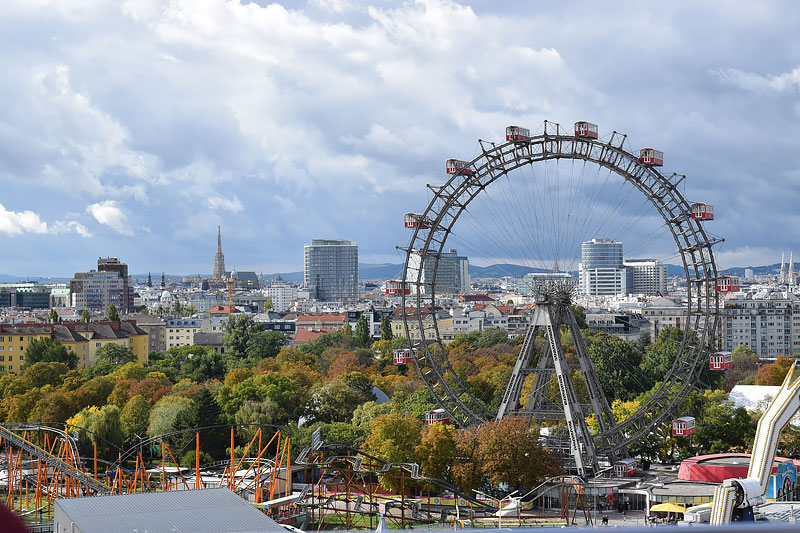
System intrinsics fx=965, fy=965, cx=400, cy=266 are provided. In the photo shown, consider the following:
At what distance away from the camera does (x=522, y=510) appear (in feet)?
155

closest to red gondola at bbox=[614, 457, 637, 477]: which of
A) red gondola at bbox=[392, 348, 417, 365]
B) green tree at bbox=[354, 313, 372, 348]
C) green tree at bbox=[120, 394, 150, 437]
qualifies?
red gondola at bbox=[392, 348, 417, 365]

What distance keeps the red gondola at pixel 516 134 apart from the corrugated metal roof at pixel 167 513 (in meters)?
28.5

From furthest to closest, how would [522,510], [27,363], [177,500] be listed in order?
[27,363], [522,510], [177,500]

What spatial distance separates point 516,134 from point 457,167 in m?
3.93

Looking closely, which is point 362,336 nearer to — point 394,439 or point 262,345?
point 262,345

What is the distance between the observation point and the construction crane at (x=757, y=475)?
3703 centimetres

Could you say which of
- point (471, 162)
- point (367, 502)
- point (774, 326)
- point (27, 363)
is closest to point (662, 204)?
point (471, 162)

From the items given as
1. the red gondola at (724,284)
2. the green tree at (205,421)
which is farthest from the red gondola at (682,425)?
the green tree at (205,421)

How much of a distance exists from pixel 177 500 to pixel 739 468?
28.0 metres

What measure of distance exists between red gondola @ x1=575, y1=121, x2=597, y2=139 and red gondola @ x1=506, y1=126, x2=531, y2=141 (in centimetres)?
291

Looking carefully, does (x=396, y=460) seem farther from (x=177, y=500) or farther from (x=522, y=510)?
(x=177, y=500)

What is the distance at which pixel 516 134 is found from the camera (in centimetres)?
5541

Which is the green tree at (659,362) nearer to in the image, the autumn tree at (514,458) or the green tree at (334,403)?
the green tree at (334,403)

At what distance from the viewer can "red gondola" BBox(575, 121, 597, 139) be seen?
2128 inches
